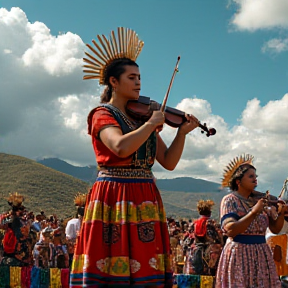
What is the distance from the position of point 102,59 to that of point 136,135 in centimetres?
93

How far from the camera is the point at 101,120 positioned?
3.74 meters

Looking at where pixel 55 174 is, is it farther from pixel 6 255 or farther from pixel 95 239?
pixel 95 239

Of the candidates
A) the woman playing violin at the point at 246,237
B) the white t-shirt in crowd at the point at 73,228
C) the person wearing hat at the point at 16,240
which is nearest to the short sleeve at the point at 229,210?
the woman playing violin at the point at 246,237

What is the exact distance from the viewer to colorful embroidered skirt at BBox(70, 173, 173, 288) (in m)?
3.52

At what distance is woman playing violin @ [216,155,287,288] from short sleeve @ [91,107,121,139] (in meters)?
2.70

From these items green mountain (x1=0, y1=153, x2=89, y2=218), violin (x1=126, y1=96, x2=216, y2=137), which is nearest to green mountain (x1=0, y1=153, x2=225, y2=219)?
green mountain (x1=0, y1=153, x2=89, y2=218)

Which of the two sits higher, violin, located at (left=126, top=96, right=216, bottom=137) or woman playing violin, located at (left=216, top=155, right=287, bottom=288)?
violin, located at (left=126, top=96, right=216, bottom=137)

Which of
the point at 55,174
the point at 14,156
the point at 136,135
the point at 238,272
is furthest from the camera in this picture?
the point at 14,156

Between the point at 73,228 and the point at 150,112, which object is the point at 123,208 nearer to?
the point at 150,112

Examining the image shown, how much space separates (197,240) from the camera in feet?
37.6

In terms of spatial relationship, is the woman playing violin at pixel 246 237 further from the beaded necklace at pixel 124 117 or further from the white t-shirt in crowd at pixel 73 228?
the white t-shirt in crowd at pixel 73 228

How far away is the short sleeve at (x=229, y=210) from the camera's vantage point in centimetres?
611

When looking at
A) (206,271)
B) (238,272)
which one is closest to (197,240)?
(206,271)

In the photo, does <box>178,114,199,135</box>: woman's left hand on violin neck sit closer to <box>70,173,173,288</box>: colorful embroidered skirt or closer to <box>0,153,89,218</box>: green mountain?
<box>70,173,173,288</box>: colorful embroidered skirt
